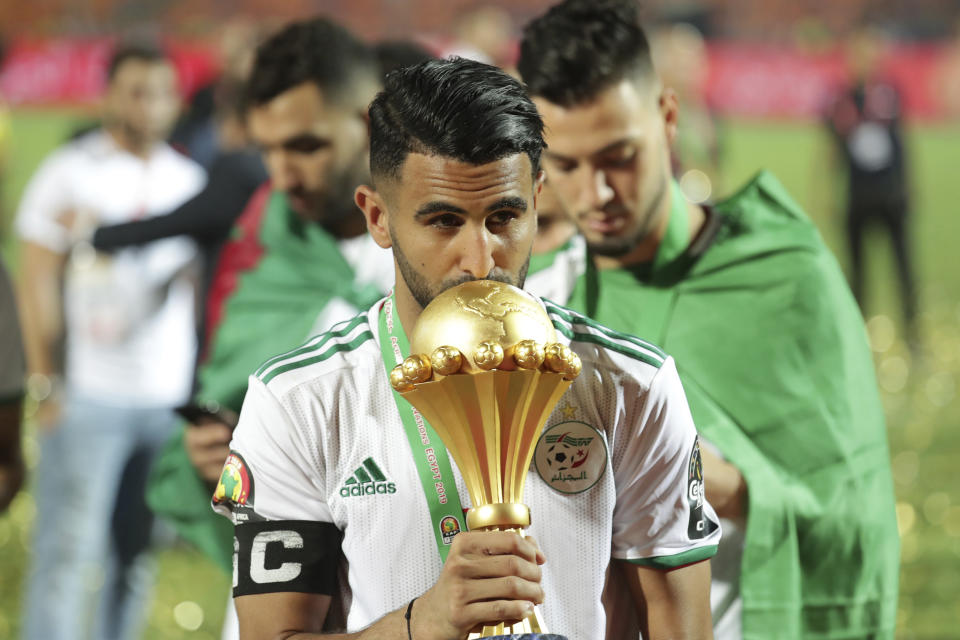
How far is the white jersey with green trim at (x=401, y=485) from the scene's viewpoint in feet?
6.28

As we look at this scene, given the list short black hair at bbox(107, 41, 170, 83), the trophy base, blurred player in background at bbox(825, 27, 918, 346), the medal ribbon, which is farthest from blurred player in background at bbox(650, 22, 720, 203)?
the trophy base

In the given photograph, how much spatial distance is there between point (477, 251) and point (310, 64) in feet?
6.59

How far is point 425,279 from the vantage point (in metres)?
1.91

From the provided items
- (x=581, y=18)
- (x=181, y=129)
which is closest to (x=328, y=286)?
(x=581, y=18)

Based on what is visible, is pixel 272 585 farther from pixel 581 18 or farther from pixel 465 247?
pixel 581 18

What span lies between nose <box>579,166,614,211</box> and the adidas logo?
1089 mm

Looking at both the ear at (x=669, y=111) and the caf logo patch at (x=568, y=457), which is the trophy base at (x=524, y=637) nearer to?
the caf logo patch at (x=568, y=457)

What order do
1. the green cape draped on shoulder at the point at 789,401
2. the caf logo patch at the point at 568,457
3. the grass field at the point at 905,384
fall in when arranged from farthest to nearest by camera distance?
the grass field at the point at 905,384 → the green cape draped on shoulder at the point at 789,401 → the caf logo patch at the point at 568,457

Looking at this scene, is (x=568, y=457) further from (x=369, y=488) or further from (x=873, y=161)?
(x=873, y=161)

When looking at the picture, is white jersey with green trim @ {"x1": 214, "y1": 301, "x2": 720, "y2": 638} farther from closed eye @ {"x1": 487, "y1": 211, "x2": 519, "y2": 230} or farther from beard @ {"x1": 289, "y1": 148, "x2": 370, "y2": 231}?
beard @ {"x1": 289, "y1": 148, "x2": 370, "y2": 231}

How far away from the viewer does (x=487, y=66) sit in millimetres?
1944

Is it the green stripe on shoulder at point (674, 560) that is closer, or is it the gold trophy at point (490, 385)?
the gold trophy at point (490, 385)

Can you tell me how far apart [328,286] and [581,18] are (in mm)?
1033

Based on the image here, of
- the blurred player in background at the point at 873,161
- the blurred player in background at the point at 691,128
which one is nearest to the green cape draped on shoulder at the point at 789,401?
the blurred player in background at the point at 691,128
